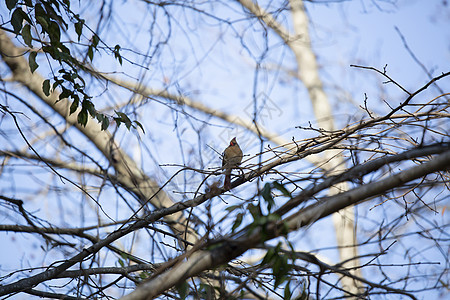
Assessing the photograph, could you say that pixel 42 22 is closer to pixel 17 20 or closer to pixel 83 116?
pixel 17 20

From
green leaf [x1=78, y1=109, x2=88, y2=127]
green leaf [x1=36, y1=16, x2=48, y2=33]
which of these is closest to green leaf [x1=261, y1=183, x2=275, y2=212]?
green leaf [x1=78, y1=109, x2=88, y2=127]

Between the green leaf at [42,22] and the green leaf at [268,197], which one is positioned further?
the green leaf at [42,22]

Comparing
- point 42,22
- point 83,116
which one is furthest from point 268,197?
point 42,22

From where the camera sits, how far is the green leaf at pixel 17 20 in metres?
2.18

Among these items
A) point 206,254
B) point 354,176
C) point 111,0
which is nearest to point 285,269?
point 206,254

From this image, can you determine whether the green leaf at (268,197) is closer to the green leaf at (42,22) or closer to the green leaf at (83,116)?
the green leaf at (83,116)

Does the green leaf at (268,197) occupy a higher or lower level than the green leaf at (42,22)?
lower

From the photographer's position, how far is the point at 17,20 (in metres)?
2.19

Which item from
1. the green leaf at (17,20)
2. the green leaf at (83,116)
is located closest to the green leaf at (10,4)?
the green leaf at (17,20)

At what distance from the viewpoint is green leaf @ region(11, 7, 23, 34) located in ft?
7.15

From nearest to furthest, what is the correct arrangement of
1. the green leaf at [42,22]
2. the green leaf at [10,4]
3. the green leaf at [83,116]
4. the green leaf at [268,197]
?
the green leaf at [268,197] < the green leaf at [10,4] < the green leaf at [42,22] < the green leaf at [83,116]

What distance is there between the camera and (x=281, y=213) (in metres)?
1.56

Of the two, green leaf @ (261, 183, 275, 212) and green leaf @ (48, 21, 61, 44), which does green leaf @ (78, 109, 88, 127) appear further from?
green leaf @ (261, 183, 275, 212)

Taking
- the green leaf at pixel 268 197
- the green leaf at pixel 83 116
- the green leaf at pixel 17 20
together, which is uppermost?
the green leaf at pixel 17 20
